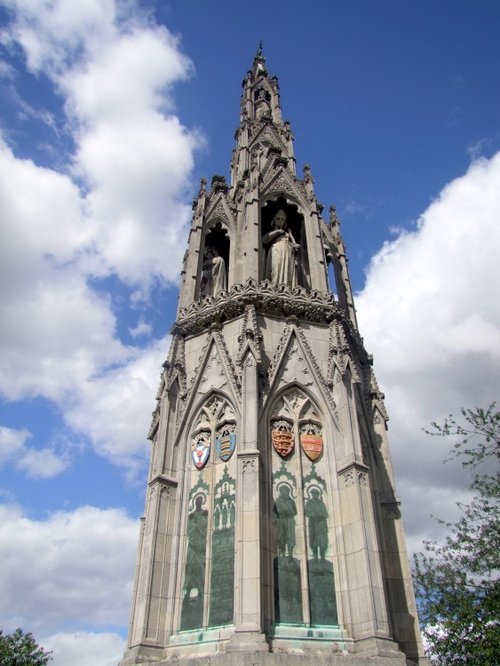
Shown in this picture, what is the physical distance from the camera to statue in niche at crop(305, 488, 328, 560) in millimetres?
Answer: 14578

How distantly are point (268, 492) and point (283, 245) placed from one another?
10.8 meters

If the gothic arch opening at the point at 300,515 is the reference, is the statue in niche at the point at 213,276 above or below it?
above

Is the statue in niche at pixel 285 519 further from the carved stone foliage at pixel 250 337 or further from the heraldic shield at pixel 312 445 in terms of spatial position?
the carved stone foliage at pixel 250 337

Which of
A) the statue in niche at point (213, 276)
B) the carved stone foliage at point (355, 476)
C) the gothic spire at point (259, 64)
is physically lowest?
the carved stone foliage at point (355, 476)

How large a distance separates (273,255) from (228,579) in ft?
41.1

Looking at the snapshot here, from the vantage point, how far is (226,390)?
56.3ft

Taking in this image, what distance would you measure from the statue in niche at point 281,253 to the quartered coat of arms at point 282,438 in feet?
20.5

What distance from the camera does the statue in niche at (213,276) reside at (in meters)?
22.4

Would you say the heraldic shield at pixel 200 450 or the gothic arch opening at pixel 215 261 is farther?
the gothic arch opening at pixel 215 261

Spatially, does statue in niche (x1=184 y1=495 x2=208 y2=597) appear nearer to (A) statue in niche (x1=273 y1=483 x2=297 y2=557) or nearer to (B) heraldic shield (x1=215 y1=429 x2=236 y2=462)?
(B) heraldic shield (x1=215 y1=429 x2=236 y2=462)

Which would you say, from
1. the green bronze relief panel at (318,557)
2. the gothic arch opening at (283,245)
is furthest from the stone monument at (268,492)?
the gothic arch opening at (283,245)

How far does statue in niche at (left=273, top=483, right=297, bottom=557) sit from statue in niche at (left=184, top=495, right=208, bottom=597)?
6.59ft

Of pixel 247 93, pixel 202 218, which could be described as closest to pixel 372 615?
pixel 202 218

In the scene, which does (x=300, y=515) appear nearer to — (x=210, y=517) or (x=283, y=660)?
(x=210, y=517)
